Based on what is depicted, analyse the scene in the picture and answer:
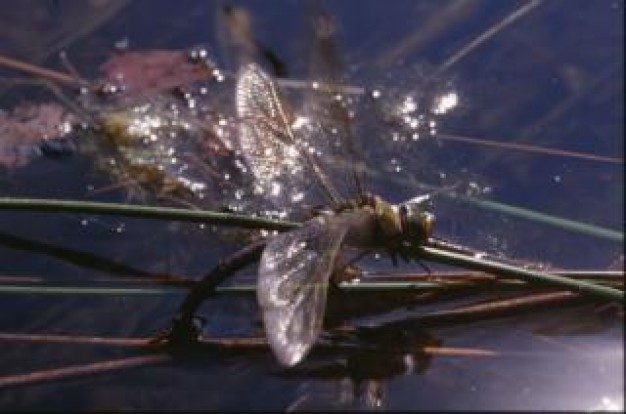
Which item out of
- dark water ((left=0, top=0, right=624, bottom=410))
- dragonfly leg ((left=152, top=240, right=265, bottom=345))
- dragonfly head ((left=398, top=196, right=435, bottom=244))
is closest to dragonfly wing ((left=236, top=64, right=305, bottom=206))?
dark water ((left=0, top=0, right=624, bottom=410))

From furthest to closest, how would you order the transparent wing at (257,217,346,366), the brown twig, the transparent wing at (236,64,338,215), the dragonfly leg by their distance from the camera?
the brown twig, the transparent wing at (236,64,338,215), the dragonfly leg, the transparent wing at (257,217,346,366)

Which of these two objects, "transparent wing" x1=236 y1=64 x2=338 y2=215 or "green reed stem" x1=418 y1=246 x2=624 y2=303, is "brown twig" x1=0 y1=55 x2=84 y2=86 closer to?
"transparent wing" x1=236 y1=64 x2=338 y2=215

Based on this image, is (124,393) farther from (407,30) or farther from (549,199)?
(407,30)

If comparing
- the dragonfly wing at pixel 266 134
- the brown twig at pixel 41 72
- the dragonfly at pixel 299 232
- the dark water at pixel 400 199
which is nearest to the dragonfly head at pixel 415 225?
the dragonfly at pixel 299 232

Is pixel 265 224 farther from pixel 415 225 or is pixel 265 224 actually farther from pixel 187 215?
pixel 415 225

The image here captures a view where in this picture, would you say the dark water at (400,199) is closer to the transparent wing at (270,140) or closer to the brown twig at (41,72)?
the brown twig at (41,72)

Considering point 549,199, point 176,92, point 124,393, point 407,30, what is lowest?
point 124,393

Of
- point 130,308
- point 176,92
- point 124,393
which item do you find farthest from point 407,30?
point 124,393
